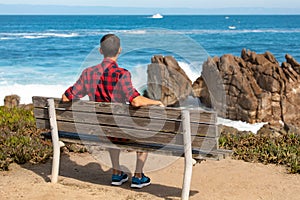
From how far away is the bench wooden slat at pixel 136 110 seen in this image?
462 centimetres

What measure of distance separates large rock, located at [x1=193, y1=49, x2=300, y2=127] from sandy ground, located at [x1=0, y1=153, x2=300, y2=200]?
12.3 metres

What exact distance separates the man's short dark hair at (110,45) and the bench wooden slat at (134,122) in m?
0.67

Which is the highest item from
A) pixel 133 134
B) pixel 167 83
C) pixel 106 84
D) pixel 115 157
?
pixel 106 84

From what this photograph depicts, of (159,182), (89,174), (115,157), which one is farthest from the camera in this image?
(89,174)

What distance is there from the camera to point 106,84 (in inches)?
201

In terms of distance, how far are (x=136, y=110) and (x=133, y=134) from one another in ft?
1.02

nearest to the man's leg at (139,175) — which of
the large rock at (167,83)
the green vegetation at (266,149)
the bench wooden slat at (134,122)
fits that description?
the bench wooden slat at (134,122)

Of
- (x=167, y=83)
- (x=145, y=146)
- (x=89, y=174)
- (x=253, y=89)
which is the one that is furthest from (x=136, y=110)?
(x=167, y=83)

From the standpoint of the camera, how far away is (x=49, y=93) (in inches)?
1005

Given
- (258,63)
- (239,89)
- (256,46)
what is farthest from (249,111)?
(256,46)

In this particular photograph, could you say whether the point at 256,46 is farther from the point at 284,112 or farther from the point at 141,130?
the point at 141,130

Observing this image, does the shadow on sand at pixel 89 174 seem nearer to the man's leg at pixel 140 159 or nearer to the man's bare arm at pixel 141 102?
the man's leg at pixel 140 159

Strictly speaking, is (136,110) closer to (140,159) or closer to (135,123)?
(135,123)

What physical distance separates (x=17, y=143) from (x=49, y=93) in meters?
18.8
